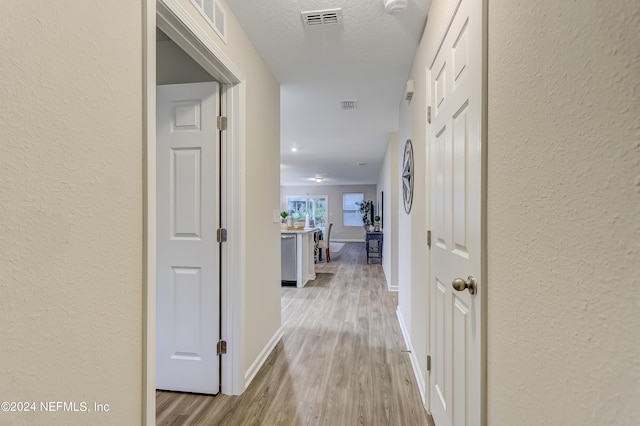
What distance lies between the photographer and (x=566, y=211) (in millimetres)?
583

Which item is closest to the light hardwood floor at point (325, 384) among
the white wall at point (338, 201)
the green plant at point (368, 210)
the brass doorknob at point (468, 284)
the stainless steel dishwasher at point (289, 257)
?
the brass doorknob at point (468, 284)

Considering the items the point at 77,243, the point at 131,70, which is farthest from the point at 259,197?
the point at 77,243

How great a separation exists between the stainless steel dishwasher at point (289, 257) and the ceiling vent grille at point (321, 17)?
350 cm

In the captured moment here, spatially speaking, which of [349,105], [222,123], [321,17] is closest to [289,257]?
[349,105]

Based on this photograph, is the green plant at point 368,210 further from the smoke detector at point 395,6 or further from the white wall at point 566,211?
the white wall at point 566,211

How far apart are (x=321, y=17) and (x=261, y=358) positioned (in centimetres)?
248

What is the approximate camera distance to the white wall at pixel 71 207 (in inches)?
26.4

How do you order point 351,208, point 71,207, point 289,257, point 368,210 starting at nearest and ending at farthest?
point 71,207, point 289,257, point 368,210, point 351,208

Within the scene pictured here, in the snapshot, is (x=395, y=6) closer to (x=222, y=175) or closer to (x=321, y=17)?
(x=321, y=17)

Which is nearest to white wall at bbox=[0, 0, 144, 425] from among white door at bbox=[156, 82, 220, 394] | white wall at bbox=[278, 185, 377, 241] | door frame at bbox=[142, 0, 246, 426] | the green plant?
door frame at bbox=[142, 0, 246, 426]

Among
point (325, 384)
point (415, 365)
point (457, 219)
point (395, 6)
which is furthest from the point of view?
point (415, 365)

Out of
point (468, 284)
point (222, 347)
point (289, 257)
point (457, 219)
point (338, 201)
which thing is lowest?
point (222, 347)

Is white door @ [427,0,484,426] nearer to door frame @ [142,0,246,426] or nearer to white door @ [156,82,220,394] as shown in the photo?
door frame @ [142,0,246,426]

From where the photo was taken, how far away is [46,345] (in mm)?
744
